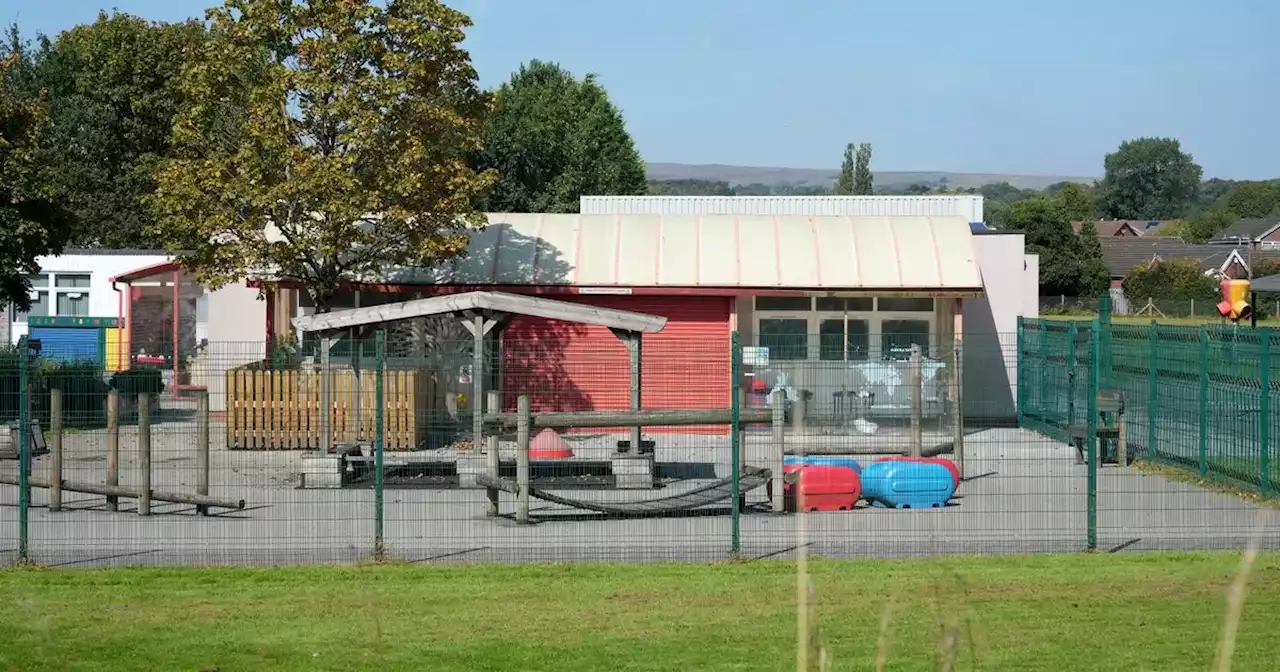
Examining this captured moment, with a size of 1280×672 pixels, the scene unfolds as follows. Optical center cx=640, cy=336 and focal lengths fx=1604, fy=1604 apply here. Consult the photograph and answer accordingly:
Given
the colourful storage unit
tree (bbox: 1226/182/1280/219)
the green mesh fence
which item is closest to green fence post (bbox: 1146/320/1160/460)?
the green mesh fence

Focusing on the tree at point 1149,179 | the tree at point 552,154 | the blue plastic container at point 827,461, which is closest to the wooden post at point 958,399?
the blue plastic container at point 827,461

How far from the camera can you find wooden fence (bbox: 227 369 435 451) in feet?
67.5

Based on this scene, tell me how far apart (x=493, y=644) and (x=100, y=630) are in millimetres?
2727

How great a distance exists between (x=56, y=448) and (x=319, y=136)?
11317 millimetres

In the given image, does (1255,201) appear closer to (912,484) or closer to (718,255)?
(718,255)

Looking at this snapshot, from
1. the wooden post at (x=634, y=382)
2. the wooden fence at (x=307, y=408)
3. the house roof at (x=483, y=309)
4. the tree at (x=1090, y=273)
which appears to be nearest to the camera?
the wooden post at (x=634, y=382)

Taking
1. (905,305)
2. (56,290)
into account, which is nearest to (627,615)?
(905,305)

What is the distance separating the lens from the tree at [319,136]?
2541 cm

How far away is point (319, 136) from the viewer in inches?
1041

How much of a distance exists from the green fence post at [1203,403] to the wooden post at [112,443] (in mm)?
12069

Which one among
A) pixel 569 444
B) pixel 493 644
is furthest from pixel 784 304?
pixel 493 644

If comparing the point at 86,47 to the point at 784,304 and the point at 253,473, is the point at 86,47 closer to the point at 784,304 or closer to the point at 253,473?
the point at 784,304

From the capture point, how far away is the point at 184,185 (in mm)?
25562

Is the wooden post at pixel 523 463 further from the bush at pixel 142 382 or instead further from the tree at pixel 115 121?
the tree at pixel 115 121
